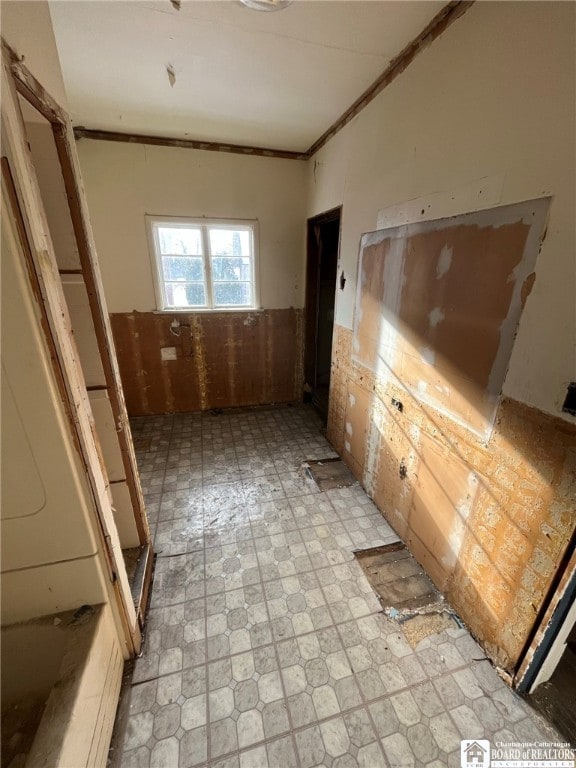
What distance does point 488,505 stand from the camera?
4.78 ft

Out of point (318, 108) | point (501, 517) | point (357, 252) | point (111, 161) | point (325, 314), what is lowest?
point (501, 517)

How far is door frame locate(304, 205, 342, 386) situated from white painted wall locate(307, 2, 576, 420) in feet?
5.19

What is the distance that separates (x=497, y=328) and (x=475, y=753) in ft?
5.63

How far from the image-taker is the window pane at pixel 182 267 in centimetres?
352

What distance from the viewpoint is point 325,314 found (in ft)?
14.3

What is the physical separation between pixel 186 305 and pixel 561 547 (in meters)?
3.72

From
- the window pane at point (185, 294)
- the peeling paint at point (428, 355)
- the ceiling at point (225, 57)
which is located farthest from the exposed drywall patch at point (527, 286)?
the window pane at point (185, 294)

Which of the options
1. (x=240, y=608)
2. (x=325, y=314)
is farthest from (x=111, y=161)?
(x=240, y=608)

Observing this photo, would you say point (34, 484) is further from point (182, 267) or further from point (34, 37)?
point (182, 267)

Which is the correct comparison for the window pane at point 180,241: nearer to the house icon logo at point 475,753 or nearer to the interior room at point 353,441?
the interior room at point 353,441

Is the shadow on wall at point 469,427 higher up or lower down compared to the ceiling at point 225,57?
lower down

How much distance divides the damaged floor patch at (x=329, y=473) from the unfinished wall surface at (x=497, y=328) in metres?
0.58

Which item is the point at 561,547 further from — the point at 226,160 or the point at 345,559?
the point at 226,160

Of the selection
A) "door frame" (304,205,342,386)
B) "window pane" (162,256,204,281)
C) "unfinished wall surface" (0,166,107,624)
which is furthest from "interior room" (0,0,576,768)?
"window pane" (162,256,204,281)
